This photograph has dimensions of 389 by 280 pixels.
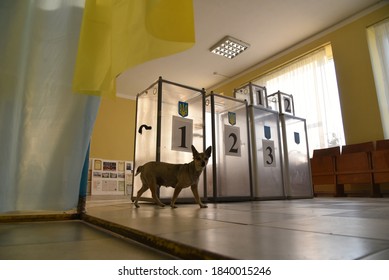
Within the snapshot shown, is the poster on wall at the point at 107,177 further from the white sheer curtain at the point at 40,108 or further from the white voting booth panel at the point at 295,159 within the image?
the white sheer curtain at the point at 40,108

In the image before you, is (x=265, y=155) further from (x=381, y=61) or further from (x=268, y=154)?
(x=381, y=61)

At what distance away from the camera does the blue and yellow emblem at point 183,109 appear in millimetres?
2375

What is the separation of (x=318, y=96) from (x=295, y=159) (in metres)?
1.96

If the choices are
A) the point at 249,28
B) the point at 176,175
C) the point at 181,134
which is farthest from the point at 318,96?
the point at 176,175

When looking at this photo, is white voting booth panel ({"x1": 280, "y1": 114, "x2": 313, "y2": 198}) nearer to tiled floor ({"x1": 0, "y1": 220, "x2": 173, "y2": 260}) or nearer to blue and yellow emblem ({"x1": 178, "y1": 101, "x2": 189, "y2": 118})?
blue and yellow emblem ({"x1": 178, "y1": 101, "x2": 189, "y2": 118})

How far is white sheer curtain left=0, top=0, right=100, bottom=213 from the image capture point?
2.72 ft

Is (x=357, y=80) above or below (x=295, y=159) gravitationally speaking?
above

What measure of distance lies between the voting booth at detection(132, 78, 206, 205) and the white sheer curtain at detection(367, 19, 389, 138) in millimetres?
2963

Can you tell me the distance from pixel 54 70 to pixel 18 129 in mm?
248

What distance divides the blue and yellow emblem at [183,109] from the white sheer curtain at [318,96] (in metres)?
3.04

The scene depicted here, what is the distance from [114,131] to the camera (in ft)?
21.9

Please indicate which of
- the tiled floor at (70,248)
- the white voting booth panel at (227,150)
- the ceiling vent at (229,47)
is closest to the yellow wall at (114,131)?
the ceiling vent at (229,47)

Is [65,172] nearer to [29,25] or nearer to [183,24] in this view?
[29,25]

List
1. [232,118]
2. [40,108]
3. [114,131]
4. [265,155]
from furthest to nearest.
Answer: [114,131]
[265,155]
[232,118]
[40,108]
